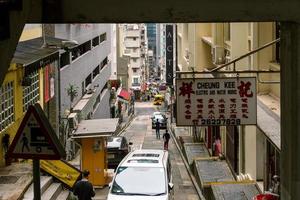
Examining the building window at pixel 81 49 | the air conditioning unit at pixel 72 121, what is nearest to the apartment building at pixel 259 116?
the air conditioning unit at pixel 72 121

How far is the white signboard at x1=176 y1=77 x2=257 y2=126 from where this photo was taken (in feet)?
37.3

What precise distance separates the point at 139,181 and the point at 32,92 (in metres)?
6.67

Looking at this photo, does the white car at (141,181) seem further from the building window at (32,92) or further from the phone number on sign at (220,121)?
the building window at (32,92)

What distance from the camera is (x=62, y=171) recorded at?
1505 cm

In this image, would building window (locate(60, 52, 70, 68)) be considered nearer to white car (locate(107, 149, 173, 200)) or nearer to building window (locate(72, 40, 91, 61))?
building window (locate(72, 40, 91, 61))

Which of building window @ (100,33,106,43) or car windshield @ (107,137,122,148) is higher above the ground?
building window @ (100,33,106,43)

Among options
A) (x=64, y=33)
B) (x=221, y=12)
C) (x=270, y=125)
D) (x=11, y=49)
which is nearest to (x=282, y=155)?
(x=221, y=12)

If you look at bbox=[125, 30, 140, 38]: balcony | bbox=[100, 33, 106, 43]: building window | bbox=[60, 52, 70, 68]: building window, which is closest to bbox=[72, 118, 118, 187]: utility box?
bbox=[60, 52, 70, 68]: building window

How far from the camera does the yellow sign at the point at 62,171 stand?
48.7ft

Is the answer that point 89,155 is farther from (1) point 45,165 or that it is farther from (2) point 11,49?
(2) point 11,49

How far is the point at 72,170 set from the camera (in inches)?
602

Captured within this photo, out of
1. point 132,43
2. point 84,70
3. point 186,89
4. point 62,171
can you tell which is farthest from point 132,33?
point 186,89

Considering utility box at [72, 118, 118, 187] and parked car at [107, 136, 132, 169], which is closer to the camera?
utility box at [72, 118, 118, 187]

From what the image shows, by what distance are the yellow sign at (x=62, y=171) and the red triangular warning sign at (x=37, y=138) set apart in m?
8.59
